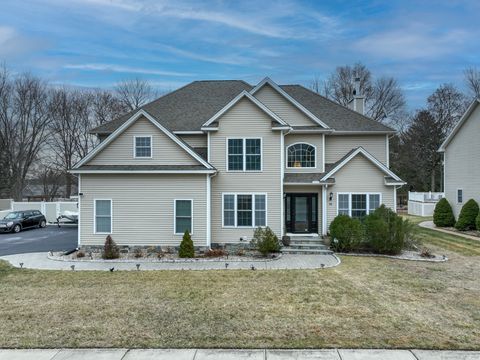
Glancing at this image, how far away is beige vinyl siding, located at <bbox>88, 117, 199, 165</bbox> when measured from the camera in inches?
650

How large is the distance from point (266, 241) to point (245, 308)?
7.00 metres

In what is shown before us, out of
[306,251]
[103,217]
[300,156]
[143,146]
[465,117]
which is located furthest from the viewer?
[465,117]

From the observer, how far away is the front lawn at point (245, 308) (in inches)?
259

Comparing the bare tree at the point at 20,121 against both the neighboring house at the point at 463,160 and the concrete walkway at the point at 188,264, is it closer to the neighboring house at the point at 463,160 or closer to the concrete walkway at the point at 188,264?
the concrete walkway at the point at 188,264

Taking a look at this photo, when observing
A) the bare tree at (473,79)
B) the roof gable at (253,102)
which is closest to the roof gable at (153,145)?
the roof gable at (253,102)

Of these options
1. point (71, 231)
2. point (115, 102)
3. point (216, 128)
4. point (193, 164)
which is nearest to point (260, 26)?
point (216, 128)

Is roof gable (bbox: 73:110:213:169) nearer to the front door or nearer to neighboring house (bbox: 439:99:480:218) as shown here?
the front door

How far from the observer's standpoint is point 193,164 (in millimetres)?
16438

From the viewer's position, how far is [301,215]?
18609mm

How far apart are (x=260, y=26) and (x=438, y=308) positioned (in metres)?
14.9

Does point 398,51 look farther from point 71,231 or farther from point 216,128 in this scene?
point 71,231

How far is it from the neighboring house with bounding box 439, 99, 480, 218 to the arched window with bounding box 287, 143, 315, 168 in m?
11.6

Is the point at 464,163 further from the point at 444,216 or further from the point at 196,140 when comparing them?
the point at 196,140

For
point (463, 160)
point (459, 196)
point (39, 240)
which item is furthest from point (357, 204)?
point (39, 240)
